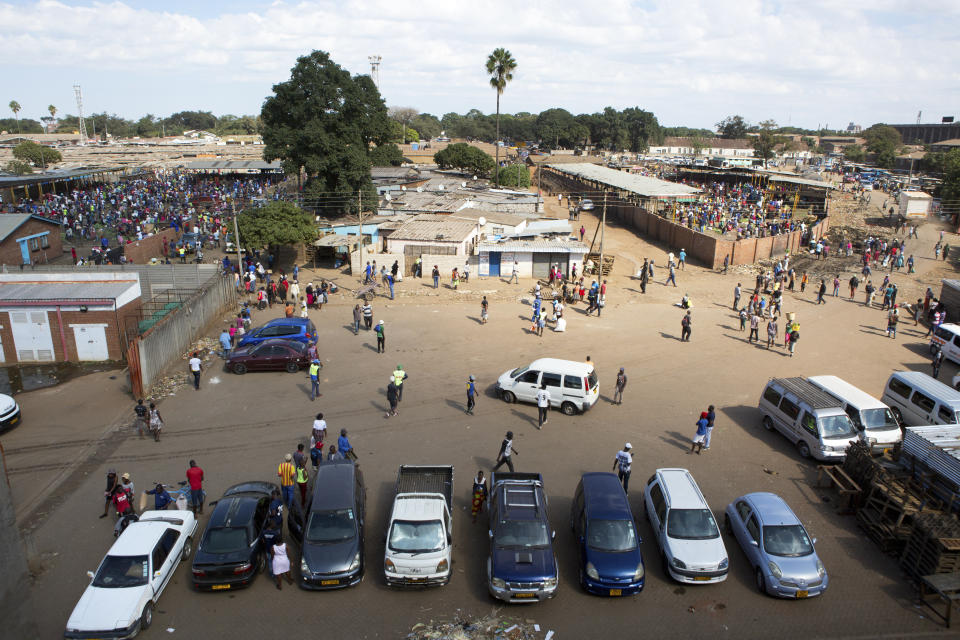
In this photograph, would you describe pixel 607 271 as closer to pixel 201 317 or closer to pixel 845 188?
pixel 201 317

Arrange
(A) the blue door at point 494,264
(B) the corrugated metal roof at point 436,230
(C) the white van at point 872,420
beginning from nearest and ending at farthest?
(C) the white van at point 872,420 → (A) the blue door at point 494,264 → (B) the corrugated metal roof at point 436,230

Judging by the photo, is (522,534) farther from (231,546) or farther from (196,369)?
(196,369)

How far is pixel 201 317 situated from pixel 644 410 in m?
17.4

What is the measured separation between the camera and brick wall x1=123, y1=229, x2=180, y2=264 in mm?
34906

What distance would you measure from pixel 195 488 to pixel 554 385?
9445 millimetres

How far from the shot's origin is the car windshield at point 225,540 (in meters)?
10.0

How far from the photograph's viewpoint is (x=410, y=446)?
15.0m

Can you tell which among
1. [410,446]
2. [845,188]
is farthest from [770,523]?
[845,188]

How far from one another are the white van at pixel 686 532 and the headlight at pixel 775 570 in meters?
0.68

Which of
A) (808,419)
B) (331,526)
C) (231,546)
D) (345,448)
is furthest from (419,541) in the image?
(808,419)

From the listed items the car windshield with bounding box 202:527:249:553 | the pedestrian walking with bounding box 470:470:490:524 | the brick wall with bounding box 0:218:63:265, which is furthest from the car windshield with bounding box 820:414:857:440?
the brick wall with bounding box 0:218:63:265

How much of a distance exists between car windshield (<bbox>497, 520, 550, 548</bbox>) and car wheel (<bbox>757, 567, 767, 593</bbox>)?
12.1ft

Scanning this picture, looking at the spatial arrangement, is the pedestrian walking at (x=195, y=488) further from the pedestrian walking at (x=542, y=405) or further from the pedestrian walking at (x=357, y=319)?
the pedestrian walking at (x=357, y=319)

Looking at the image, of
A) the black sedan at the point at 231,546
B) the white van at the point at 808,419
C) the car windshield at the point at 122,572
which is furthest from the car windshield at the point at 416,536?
the white van at the point at 808,419
